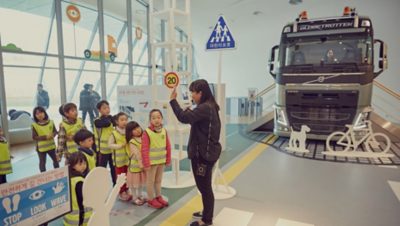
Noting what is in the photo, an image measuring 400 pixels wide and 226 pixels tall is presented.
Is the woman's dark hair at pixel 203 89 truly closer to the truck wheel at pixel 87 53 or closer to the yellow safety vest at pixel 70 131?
the yellow safety vest at pixel 70 131

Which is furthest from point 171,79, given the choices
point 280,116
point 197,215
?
point 280,116

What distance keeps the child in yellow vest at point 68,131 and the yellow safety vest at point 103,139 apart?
0.26m

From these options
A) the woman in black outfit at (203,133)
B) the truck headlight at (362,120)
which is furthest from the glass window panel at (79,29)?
the truck headlight at (362,120)

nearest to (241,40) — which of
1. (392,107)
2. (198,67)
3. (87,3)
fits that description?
(198,67)

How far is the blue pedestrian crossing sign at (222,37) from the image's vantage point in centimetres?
309

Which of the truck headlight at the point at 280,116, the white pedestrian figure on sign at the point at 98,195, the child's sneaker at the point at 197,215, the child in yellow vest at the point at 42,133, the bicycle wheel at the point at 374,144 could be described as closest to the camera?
the white pedestrian figure on sign at the point at 98,195

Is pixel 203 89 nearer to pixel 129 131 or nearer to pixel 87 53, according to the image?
pixel 129 131

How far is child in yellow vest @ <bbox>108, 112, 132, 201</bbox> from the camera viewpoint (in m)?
3.03

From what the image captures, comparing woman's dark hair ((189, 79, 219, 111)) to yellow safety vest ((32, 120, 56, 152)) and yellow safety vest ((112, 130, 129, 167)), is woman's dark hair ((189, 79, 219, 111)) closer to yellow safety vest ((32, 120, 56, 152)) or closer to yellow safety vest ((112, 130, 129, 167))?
yellow safety vest ((112, 130, 129, 167))

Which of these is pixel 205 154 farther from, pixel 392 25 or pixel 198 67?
pixel 198 67

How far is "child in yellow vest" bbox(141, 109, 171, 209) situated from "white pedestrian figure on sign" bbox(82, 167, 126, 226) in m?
1.01

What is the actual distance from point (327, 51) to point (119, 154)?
474 cm

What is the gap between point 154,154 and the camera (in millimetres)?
2852

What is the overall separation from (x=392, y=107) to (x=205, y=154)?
33.8ft
